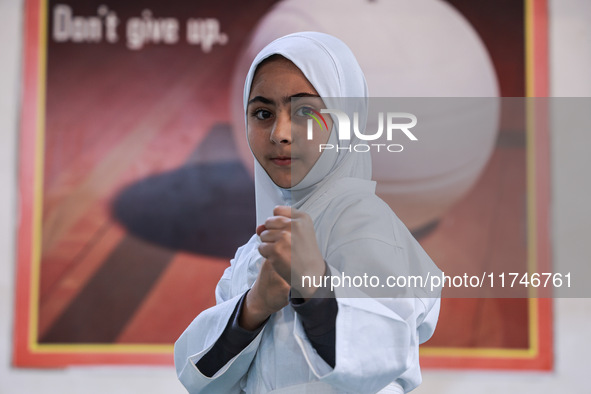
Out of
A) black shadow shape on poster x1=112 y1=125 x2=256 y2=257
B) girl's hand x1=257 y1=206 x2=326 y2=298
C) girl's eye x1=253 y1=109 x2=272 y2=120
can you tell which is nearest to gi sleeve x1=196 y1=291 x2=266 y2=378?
girl's hand x1=257 y1=206 x2=326 y2=298

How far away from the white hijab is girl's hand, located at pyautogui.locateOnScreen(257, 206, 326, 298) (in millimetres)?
142

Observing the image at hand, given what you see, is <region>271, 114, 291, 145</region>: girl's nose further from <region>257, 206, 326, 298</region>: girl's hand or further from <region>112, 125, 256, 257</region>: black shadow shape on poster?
<region>112, 125, 256, 257</region>: black shadow shape on poster

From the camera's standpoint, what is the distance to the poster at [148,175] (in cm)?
213

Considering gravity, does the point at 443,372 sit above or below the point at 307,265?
below

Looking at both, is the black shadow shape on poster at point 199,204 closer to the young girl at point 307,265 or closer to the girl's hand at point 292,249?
the young girl at point 307,265

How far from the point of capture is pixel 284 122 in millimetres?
732

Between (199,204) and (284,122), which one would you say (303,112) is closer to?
(284,122)

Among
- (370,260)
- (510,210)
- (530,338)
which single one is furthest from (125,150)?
(370,260)

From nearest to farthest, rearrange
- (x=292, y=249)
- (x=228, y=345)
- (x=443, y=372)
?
(x=292, y=249), (x=228, y=345), (x=443, y=372)

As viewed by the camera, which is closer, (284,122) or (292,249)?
(292,249)

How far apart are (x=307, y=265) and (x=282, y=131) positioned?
193 millimetres

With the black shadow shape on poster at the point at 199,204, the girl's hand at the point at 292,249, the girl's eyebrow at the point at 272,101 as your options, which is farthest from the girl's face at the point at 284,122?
the black shadow shape on poster at the point at 199,204

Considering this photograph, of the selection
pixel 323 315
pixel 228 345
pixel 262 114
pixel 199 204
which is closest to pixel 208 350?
pixel 228 345

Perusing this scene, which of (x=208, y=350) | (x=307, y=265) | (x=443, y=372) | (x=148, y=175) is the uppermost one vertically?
(x=148, y=175)
